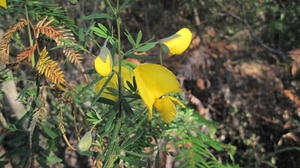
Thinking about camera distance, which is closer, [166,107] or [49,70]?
[166,107]

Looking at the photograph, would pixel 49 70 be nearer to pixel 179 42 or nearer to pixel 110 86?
pixel 110 86

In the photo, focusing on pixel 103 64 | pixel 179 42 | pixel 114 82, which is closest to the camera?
pixel 103 64

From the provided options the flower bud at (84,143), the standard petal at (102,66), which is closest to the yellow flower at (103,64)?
the standard petal at (102,66)

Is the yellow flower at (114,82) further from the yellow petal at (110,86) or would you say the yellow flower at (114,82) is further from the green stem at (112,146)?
the green stem at (112,146)

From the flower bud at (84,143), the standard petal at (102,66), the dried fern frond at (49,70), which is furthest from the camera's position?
the dried fern frond at (49,70)

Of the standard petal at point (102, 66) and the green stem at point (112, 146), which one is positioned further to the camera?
the green stem at point (112, 146)

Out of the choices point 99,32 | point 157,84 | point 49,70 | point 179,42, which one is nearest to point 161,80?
point 157,84

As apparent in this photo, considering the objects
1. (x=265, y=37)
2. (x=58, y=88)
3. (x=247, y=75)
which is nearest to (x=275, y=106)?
(x=247, y=75)

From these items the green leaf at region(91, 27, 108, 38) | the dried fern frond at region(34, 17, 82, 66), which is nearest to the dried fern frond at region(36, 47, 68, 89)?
the dried fern frond at region(34, 17, 82, 66)

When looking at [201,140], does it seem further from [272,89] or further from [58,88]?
[272,89]
